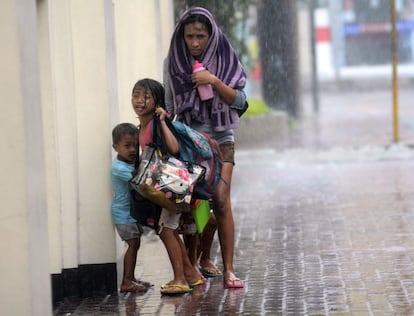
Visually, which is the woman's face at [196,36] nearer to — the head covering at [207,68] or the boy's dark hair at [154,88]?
the head covering at [207,68]

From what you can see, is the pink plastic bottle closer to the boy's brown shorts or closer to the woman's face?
the woman's face

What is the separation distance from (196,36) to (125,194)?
119 cm

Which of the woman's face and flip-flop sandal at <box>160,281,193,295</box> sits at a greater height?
the woman's face

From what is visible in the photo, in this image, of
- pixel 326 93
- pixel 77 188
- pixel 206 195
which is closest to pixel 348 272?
pixel 206 195

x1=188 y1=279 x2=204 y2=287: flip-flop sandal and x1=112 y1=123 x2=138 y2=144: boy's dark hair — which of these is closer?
x1=112 y1=123 x2=138 y2=144: boy's dark hair

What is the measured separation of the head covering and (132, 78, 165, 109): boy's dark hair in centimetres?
11

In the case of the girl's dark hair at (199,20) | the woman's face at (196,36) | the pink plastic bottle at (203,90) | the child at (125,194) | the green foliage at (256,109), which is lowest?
the green foliage at (256,109)

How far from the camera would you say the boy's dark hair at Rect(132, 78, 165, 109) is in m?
7.74

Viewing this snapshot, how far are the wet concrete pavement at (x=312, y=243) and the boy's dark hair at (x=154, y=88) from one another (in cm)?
133

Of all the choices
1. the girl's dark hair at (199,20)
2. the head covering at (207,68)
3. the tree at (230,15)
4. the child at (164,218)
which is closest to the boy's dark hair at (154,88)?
the child at (164,218)

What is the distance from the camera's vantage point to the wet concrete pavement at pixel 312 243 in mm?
7332

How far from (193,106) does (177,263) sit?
3.57ft

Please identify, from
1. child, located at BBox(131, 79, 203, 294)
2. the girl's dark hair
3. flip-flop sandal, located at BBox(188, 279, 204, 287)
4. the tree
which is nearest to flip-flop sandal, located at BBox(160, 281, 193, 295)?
child, located at BBox(131, 79, 203, 294)

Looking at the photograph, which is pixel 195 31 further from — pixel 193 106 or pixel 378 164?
pixel 378 164
